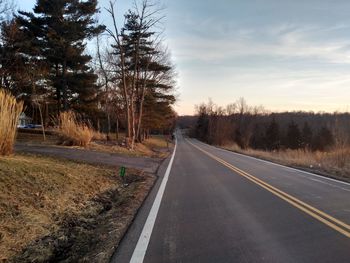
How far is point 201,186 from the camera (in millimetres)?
12180

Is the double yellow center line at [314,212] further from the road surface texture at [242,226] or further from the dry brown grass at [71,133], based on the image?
the dry brown grass at [71,133]

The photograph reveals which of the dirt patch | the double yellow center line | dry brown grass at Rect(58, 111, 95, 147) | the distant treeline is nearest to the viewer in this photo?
the dirt patch

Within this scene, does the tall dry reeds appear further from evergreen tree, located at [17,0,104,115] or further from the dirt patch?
A: evergreen tree, located at [17,0,104,115]

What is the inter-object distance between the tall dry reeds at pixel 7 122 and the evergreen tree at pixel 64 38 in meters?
24.1

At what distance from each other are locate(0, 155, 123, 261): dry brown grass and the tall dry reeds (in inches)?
33.4

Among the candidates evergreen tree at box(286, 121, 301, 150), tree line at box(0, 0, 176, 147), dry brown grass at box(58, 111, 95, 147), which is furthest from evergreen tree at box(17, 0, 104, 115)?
evergreen tree at box(286, 121, 301, 150)

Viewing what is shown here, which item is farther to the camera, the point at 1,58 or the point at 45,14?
the point at 45,14

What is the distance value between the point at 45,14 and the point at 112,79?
11.5 m

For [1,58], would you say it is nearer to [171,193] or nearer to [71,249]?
[171,193]

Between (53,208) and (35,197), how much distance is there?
45 cm

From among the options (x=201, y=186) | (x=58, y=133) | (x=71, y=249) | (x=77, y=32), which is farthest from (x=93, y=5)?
(x=71, y=249)

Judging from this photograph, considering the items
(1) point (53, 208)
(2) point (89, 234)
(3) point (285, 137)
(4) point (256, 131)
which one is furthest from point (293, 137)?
(2) point (89, 234)

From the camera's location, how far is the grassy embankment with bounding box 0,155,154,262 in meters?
Answer: 5.93

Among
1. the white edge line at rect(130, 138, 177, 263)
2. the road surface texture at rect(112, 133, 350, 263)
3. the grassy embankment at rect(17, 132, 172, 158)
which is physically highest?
the grassy embankment at rect(17, 132, 172, 158)
